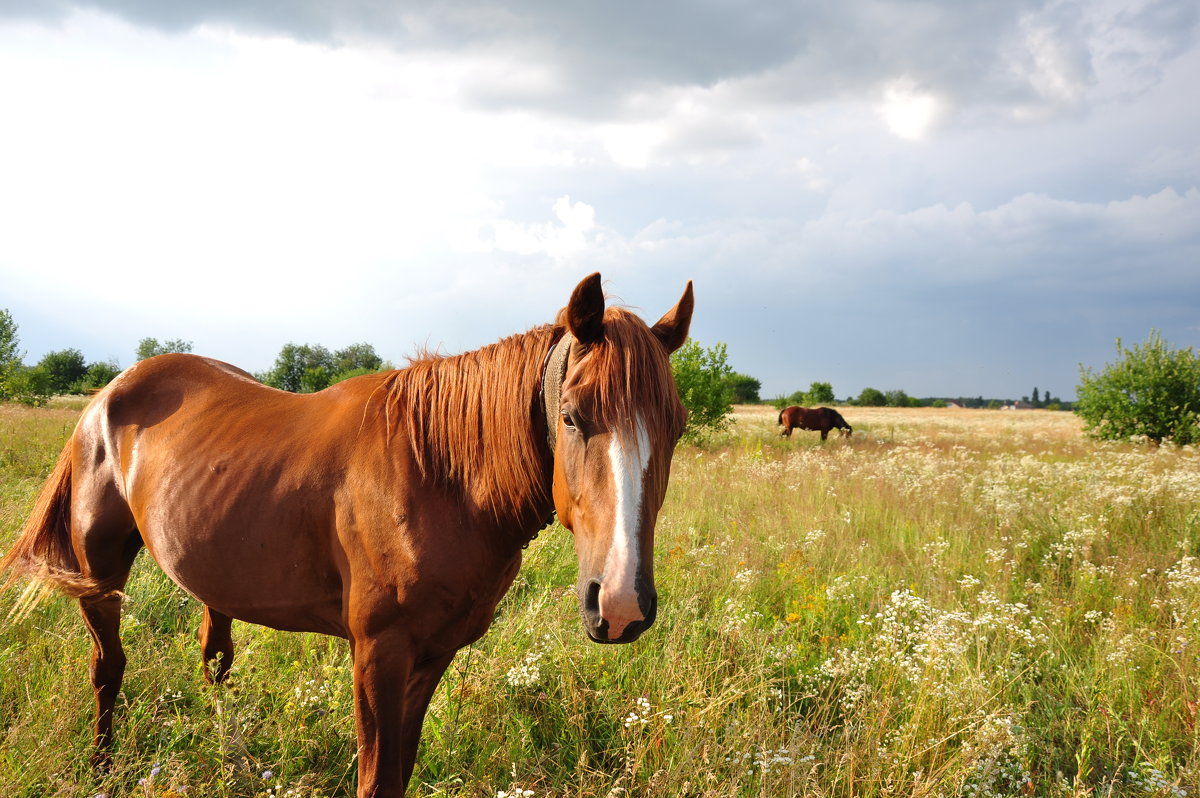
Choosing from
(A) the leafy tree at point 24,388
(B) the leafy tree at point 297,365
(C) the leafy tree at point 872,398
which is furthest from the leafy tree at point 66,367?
(C) the leafy tree at point 872,398

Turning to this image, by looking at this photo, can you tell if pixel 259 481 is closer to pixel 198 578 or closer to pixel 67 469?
pixel 198 578

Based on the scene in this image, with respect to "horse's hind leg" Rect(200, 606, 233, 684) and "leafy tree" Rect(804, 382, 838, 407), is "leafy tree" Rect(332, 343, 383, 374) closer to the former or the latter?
"leafy tree" Rect(804, 382, 838, 407)

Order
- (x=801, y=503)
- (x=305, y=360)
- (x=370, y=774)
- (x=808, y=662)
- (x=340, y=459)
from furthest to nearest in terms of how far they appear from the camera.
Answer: (x=305, y=360), (x=801, y=503), (x=808, y=662), (x=340, y=459), (x=370, y=774)

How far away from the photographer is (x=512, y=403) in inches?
78.7

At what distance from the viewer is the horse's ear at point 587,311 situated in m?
1.73

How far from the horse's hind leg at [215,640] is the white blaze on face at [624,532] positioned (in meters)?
2.83

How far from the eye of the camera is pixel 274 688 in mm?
3090

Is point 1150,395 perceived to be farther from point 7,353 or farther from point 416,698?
point 7,353

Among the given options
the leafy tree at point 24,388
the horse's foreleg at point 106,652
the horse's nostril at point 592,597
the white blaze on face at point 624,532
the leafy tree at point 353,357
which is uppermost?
A: the leafy tree at point 353,357

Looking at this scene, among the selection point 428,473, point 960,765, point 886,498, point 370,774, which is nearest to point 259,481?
point 428,473

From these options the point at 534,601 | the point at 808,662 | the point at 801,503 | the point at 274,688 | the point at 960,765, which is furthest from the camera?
the point at 801,503

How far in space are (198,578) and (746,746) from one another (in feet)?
8.22

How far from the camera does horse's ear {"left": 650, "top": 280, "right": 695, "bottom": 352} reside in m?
2.05

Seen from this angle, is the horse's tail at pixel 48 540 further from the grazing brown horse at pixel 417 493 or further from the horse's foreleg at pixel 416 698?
the horse's foreleg at pixel 416 698
